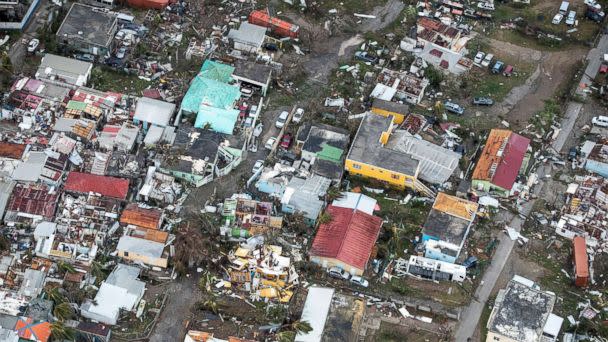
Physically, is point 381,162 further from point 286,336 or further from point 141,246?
point 141,246

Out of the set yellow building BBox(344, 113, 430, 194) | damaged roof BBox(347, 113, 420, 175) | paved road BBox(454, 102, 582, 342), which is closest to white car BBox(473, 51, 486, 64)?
paved road BBox(454, 102, 582, 342)

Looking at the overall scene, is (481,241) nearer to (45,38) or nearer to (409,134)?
(409,134)

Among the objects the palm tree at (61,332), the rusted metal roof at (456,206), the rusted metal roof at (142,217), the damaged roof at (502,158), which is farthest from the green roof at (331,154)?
the palm tree at (61,332)

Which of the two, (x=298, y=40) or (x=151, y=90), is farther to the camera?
(x=298, y=40)

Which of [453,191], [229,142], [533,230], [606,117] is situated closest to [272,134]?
[229,142]

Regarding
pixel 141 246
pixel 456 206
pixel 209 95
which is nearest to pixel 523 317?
pixel 456 206

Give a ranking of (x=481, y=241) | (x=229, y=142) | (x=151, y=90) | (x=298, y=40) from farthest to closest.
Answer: (x=298, y=40)
(x=151, y=90)
(x=229, y=142)
(x=481, y=241)

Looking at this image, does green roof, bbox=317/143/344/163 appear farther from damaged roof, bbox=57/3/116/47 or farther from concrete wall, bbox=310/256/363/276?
damaged roof, bbox=57/3/116/47
